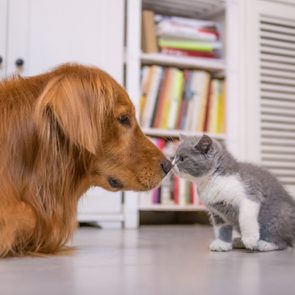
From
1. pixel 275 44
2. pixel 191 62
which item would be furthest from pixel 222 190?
pixel 275 44

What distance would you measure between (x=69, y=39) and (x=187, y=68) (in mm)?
738

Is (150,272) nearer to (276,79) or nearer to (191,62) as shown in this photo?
(191,62)

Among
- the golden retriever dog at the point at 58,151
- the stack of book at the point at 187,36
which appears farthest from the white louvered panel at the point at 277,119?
the golden retriever dog at the point at 58,151

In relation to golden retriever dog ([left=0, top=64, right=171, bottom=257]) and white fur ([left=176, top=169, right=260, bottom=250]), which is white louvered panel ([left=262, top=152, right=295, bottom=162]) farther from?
golden retriever dog ([left=0, top=64, right=171, bottom=257])

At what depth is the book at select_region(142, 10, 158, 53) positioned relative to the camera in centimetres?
268

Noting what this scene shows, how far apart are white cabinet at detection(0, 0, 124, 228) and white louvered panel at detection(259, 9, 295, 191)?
0.84 meters

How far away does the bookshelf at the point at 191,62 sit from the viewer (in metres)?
2.54

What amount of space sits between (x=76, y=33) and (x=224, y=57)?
0.89m

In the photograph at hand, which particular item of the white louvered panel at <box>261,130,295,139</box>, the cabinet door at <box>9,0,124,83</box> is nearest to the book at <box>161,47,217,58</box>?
the cabinet door at <box>9,0,124,83</box>

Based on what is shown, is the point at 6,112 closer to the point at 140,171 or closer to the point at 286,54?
the point at 140,171

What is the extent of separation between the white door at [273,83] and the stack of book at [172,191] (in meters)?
0.42

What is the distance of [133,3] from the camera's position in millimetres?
2555

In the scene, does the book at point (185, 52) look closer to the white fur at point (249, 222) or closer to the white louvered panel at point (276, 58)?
the white louvered panel at point (276, 58)

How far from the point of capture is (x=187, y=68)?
2.83m
